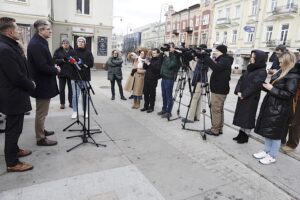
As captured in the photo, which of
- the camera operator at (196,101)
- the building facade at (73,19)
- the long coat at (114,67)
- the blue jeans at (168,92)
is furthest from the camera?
the building facade at (73,19)

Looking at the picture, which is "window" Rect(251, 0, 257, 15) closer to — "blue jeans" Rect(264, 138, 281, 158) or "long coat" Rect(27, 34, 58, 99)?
"blue jeans" Rect(264, 138, 281, 158)

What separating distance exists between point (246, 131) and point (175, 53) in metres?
2.26

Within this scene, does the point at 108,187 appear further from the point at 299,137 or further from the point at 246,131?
the point at 299,137

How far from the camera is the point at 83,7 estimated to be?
54.3 ft

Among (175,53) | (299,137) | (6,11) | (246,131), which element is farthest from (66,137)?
(6,11)

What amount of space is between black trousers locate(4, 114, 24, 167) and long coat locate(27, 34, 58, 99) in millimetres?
705

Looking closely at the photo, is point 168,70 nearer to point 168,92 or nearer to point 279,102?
point 168,92

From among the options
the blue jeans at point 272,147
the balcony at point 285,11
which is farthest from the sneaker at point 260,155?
the balcony at point 285,11

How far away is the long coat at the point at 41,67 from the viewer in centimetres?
358

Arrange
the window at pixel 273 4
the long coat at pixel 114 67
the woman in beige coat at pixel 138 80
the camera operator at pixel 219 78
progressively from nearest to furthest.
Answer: the camera operator at pixel 219 78 → the woman in beige coat at pixel 138 80 → the long coat at pixel 114 67 → the window at pixel 273 4

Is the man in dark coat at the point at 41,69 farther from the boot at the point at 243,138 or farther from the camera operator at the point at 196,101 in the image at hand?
the boot at the point at 243,138

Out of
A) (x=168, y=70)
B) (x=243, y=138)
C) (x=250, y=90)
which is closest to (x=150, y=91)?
(x=168, y=70)

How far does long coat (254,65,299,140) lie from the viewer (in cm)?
349

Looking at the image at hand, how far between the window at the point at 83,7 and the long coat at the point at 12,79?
14845 mm
